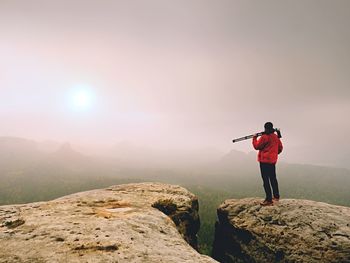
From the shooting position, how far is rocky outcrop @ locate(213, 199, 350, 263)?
10.3m

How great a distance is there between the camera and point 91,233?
648cm

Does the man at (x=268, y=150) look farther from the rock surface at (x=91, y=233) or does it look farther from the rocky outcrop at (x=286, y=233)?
the rock surface at (x=91, y=233)

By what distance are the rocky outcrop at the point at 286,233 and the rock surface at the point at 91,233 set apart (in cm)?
514

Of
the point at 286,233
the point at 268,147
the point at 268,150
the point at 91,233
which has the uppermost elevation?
the point at 268,147

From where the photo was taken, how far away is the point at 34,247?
5594mm

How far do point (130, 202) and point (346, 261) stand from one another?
8222 millimetres

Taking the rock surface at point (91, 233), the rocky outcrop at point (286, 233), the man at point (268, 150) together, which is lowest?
the rocky outcrop at point (286, 233)

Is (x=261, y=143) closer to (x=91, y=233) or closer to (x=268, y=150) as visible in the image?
(x=268, y=150)

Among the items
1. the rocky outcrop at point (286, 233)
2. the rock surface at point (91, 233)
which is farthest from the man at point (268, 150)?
the rock surface at point (91, 233)

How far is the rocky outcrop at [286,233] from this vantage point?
33.9 feet

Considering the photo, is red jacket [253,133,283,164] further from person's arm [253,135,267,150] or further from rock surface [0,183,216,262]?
rock surface [0,183,216,262]

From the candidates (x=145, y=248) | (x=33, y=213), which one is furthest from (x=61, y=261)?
(x=33, y=213)

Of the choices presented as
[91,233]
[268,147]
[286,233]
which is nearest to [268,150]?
[268,147]

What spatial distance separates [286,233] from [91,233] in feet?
27.7
